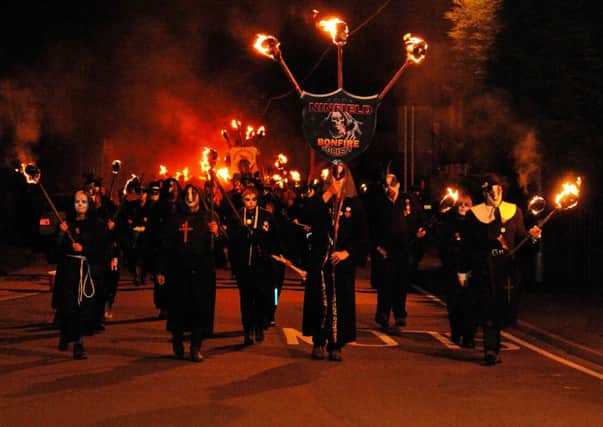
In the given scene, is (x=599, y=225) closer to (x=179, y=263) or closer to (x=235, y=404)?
(x=179, y=263)

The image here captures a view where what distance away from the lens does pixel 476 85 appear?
1889 cm

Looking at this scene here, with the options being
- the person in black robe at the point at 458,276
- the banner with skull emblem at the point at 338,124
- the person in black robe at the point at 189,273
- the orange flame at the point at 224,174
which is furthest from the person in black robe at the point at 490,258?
the orange flame at the point at 224,174

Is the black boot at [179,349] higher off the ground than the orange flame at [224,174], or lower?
lower

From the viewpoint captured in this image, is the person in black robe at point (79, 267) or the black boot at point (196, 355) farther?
the person in black robe at point (79, 267)

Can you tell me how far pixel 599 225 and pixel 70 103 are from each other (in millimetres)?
15411

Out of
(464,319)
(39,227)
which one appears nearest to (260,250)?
(464,319)

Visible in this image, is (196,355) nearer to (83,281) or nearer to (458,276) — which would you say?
(83,281)

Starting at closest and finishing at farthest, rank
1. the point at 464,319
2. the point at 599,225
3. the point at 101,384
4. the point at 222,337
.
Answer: the point at 101,384 < the point at 464,319 < the point at 222,337 < the point at 599,225

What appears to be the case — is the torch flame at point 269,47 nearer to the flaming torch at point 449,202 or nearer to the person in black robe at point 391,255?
the person in black robe at point 391,255

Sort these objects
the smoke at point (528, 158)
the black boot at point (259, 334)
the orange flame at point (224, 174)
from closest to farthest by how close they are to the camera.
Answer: the black boot at point (259, 334), the smoke at point (528, 158), the orange flame at point (224, 174)

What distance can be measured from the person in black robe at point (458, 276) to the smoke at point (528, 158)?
5.54 metres

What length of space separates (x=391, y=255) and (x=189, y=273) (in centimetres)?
386

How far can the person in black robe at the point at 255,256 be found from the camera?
1258 cm

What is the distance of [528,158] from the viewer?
1970 cm
